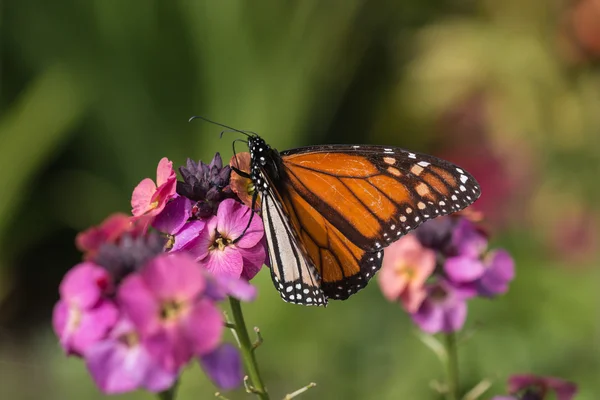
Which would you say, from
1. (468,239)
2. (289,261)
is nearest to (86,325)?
(289,261)

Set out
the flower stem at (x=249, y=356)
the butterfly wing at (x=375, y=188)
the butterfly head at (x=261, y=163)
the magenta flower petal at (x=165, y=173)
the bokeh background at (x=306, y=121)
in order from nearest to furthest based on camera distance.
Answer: the flower stem at (x=249, y=356) < the magenta flower petal at (x=165, y=173) < the butterfly head at (x=261, y=163) < the butterfly wing at (x=375, y=188) < the bokeh background at (x=306, y=121)

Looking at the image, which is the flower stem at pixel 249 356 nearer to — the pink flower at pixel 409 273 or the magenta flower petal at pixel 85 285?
the magenta flower petal at pixel 85 285

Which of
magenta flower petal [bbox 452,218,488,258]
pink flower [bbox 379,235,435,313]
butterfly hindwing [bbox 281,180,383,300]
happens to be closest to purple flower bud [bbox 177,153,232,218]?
butterfly hindwing [bbox 281,180,383,300]

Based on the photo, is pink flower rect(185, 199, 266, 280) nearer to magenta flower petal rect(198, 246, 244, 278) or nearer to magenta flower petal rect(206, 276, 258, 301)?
magenta flower petal rect(198, 246, 244, 278)

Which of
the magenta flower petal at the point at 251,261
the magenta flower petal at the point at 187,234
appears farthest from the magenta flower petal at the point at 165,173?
the magenta flower petal at the point at 251,261

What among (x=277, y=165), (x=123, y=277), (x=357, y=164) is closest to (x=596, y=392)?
(x=357, y=164)

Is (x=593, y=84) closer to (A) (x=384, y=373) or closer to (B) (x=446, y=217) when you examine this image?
(A) (x=384, y=373)
